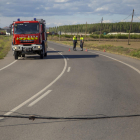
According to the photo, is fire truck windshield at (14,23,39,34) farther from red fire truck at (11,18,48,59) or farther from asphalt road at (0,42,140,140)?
asphalt road at (0,42,140,140)

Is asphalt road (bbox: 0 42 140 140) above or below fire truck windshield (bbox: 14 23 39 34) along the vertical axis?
below

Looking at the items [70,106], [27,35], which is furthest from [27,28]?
[70,106]

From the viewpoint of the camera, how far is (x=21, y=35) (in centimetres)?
1942

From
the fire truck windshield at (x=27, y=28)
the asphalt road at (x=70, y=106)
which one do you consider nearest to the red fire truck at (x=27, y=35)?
the fire truck windshield at (x=27, y=28)

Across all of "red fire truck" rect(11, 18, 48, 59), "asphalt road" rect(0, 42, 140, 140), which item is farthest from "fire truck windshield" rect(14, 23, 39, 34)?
"asphalt road" rect(0, 42, 140, 140)

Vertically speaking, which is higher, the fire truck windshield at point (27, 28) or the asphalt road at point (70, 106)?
the fire truck windshield at point (27, 28)

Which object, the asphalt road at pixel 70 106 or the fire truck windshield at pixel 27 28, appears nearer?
the asphalt road at pixel 70 106

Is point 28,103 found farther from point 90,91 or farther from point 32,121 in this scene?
point 90,91

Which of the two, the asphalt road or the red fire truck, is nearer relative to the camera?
the asphalt road

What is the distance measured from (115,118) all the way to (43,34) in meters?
15.5

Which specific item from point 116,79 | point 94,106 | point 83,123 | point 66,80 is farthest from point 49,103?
point 116,79

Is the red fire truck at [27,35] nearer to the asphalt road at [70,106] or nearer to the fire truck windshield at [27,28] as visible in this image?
the fire truck windshield at [27,28]

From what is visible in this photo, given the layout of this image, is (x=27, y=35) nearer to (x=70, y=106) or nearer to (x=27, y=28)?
(x=27, y=28)

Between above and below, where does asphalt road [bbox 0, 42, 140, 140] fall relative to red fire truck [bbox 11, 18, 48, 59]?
below
